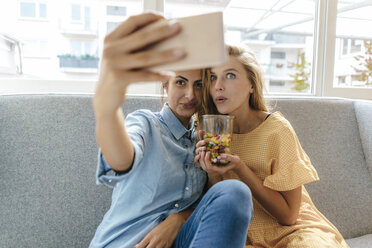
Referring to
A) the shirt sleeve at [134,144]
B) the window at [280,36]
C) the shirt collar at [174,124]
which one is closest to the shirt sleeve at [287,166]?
the shirt collar at [174,124]

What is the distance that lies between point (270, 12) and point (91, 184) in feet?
5.33

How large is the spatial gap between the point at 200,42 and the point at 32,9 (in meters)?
1.61

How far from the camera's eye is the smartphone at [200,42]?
48cm

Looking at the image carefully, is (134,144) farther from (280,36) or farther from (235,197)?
(280,36)

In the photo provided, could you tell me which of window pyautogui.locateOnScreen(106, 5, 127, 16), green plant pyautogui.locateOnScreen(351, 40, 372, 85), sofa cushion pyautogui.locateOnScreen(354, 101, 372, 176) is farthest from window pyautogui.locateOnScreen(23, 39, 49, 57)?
green plant pyautogui.locateOnScreen(351, 40, 372, 85)

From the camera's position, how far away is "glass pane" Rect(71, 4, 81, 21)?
1.79 metres

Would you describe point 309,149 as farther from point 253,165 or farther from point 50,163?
point 50,163

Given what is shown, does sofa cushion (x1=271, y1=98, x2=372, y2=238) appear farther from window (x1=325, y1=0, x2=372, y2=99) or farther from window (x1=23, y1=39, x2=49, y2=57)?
window (x1=23, y1=39, x2=49, y2=57)

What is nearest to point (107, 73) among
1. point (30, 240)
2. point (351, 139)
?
point (30, 240)

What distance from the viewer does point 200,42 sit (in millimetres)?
486

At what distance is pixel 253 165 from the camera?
1127 mm

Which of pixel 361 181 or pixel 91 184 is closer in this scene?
pixel 91 184

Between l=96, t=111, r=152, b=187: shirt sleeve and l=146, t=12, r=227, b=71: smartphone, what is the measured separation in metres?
0.32

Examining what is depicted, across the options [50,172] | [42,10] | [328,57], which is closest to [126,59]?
[50,172]
